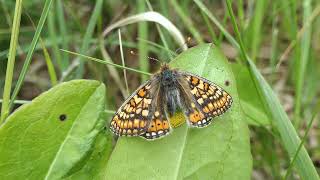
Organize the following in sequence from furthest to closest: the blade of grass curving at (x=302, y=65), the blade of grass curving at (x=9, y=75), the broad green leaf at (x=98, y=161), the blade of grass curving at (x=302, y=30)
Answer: the blade of grass curving at (x=302, y=30), the blade of grass curving at (x=302, y=65), the blade of grass curving at (x=9, y=75), the broad green leaf at (x=98, y=161)

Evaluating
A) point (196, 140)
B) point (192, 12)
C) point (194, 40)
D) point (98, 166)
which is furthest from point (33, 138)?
point (192, 12)

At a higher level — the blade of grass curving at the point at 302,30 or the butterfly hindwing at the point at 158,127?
the blade of grass curving at the point at 302,30

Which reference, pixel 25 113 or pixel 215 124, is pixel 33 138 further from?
pixel 215 124

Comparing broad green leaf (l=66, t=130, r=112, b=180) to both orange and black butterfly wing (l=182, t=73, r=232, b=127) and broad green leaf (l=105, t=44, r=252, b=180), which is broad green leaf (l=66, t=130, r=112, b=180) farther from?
orange and black butterfly wing (l=182, t=73, r=232, b=127)

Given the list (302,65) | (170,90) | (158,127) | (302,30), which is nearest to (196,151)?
(158,127)

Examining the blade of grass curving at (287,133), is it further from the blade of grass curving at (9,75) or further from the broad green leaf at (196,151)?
the blade of grass curving at (9,75)

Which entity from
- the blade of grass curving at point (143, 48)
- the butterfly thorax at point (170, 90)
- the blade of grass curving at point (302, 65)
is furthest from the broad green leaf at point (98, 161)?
the blade of grass curving at point (302, 65)

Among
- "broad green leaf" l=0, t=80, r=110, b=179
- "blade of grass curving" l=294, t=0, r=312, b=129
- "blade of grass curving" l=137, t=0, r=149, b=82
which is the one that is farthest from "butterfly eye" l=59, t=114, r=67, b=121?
"blade of grass curving" l=294, t=0, r=312, b=129

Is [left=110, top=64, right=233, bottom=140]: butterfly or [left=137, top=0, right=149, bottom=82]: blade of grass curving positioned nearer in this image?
[left=110, top=64, right=233, bottom=140]: butterfly
